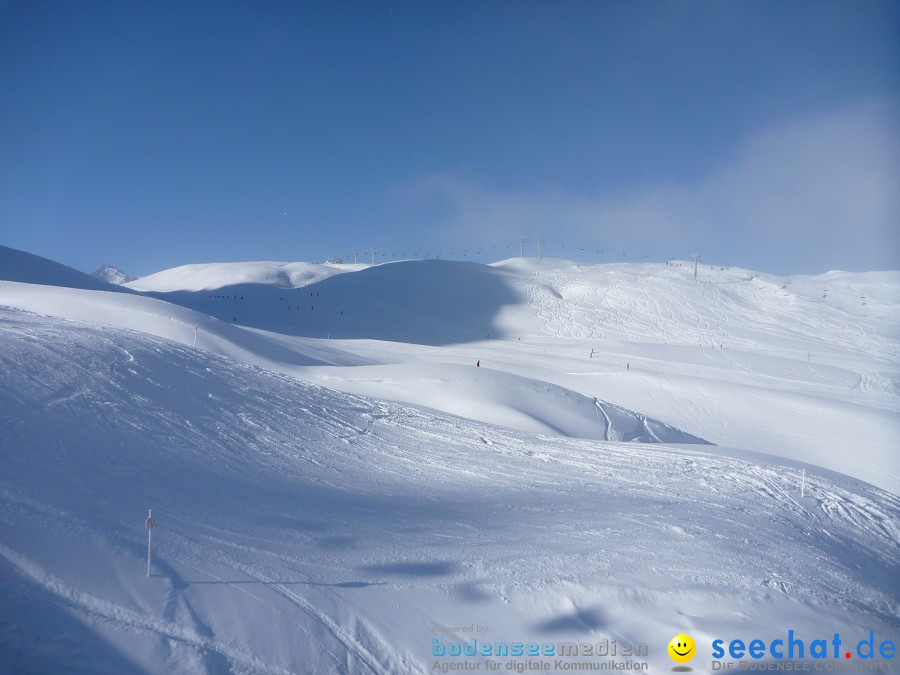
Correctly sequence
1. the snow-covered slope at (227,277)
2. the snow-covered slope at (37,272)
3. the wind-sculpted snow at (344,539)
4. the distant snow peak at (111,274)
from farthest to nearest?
the distant snow peak at (111,274)
the snow-covered slope at (227,277)
the snow-covered slope at (37,272)
the wind-sculpted snow at (344,539)

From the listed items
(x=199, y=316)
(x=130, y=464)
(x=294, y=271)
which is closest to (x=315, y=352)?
(x=199, y=316)

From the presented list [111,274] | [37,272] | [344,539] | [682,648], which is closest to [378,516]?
[344,539]

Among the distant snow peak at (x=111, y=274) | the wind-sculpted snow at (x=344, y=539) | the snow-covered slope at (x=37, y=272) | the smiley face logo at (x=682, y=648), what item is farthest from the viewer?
the distant snow peak at (x=111, y=274)

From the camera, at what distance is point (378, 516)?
699 cm

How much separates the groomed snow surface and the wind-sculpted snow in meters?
0.03

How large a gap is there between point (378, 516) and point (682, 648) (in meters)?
3.73

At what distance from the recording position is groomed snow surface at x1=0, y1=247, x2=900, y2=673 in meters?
4.27

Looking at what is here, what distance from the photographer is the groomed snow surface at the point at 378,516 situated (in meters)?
4.27

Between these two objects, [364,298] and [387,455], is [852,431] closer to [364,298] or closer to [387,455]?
[387,455]

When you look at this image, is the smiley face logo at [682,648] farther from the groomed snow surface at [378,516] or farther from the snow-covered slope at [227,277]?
the snow-covered slope at [227,277]

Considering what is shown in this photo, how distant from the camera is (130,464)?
6887mm

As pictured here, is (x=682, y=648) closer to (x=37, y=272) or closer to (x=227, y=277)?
(x=37, y=272)

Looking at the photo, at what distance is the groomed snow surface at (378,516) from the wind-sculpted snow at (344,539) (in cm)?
3

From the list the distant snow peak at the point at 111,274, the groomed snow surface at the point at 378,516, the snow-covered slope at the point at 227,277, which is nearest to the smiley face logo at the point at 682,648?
the groomed snow surface at the point at 378,516
